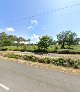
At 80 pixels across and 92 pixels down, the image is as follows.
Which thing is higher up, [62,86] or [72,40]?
[72,40]

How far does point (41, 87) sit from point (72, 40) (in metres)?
92.7

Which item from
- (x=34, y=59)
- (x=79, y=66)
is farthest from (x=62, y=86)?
(x=34, y=59)

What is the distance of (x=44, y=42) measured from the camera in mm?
70062

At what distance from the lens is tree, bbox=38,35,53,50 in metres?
69.9

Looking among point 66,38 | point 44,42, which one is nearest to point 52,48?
point 44,42

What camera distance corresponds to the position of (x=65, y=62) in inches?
680

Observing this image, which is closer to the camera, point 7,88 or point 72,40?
point 7,88

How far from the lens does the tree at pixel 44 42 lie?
69.9 meters

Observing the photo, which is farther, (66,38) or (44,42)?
(66,38)

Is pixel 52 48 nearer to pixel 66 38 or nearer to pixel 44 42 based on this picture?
pixel 44 42

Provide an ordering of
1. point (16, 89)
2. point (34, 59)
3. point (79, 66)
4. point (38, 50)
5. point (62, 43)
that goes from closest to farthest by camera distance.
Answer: point (16, 89), point (79, 66), point (34, 59), point (38, 50), point (62, 43)

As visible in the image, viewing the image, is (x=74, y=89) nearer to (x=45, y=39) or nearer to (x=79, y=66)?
(x=79, y=66)

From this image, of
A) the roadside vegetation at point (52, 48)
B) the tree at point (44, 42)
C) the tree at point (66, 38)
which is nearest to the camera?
the roadside vegetation at point (52, 48)

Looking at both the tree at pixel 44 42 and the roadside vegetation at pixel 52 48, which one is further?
the tree at pixel 44 42
